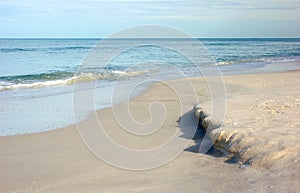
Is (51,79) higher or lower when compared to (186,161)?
lower

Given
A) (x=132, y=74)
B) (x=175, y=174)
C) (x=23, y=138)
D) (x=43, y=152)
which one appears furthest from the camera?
(x=132, y=74)

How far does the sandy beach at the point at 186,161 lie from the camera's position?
5.23 meters

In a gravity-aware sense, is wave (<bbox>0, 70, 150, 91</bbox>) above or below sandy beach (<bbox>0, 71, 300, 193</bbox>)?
→ below

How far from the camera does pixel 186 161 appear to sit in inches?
251

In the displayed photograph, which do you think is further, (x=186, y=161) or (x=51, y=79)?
(x=51, y=79)

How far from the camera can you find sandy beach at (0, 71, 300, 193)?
5230mm

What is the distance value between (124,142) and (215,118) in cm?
175

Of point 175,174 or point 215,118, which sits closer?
point 175,174

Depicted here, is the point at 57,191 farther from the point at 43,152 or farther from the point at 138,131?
the point at 138,131

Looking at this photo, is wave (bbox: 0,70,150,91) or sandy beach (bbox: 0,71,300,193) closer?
sandy beach (bbox: 0,71,300,193)

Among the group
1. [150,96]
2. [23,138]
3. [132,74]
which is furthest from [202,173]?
[132,74]

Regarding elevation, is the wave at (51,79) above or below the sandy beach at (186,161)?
below

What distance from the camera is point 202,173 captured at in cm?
571

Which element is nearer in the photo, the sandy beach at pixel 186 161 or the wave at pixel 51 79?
the sandy beach at pixel 186 161
